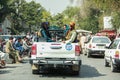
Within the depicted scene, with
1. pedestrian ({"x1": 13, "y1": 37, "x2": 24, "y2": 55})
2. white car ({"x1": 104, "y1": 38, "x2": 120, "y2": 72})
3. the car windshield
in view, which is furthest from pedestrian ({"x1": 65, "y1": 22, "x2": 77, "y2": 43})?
the car windshield

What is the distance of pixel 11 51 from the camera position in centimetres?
2441

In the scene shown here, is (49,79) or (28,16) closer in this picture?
(49,79)

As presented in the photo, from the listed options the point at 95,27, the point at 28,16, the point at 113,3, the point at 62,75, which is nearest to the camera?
the point at 62,75

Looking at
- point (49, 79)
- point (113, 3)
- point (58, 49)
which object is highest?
point (113, 3)

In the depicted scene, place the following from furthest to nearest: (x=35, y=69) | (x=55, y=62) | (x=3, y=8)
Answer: (x=3, y=8) → (x=35, y=69) → (x=55, y=62)

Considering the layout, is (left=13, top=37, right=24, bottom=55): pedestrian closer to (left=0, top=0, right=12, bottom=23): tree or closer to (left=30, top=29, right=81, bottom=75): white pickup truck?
(left=30, top=29, right=81, bottom=75): white pickup truck

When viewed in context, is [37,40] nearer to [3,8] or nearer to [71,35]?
[71,35]

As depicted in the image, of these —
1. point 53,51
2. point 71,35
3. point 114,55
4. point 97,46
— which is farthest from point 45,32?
point 97,46

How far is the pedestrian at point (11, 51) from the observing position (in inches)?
944

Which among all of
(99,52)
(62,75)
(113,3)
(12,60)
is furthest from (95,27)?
(62,75)

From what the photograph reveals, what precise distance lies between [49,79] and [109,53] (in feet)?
15.3

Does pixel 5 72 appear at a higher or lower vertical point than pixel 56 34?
lower

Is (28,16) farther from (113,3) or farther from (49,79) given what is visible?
(49,79)

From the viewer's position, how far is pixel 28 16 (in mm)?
101688
